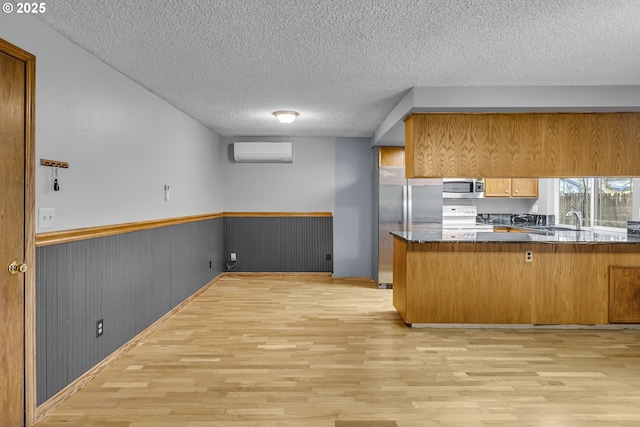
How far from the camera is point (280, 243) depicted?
6.85 metres

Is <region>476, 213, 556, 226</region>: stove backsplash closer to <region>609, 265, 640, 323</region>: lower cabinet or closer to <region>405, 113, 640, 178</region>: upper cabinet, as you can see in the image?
<region>405, 113, 640, 178</region>: upper cabinet

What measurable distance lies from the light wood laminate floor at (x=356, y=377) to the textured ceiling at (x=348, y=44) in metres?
2.30

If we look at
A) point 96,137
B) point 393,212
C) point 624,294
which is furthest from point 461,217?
point 96,137

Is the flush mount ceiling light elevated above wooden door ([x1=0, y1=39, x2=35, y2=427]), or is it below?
above

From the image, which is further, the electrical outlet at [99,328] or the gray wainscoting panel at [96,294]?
the electrical outlet at [99,328]

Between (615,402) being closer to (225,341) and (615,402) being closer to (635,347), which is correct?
(635,347)

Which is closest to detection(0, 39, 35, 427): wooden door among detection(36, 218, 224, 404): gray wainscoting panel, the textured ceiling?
detection(36, 218, 224, 404): gray wainscoting panel

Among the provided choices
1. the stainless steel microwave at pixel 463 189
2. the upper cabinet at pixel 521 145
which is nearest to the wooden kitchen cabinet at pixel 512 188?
the stainless steel microwave at pixel 463 189

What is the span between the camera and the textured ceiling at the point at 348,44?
2.26m

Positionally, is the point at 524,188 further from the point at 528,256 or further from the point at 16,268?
the point at 16,268

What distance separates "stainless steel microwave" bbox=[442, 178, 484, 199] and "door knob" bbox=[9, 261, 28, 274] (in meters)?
5.66

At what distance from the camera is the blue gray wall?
22.2ft

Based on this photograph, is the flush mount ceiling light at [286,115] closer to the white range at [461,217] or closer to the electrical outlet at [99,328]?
the electrical outlet at [99,328]

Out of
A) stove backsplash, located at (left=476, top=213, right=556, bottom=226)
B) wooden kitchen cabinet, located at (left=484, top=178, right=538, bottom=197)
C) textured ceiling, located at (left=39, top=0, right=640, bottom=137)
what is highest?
textured ceiling, located at (left=39, top=0, right=640, bottom=137)
